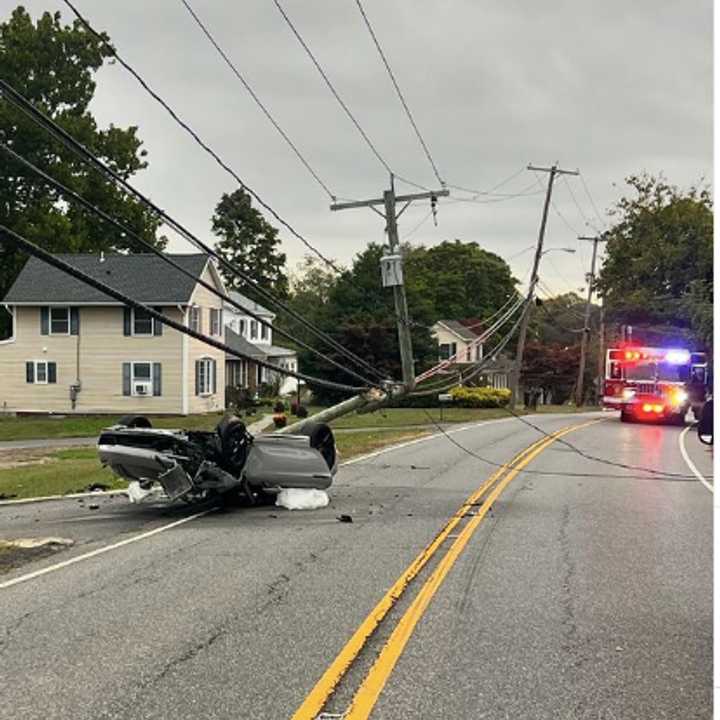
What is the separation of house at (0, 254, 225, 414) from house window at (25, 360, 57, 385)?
0.05m

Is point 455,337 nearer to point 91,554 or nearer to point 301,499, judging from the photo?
point 301,499

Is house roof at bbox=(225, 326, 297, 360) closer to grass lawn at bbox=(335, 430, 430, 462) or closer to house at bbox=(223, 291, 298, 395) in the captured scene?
house at bbox=(223, 291, 298, 395)

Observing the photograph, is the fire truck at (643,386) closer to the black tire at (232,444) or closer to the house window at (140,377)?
the house window at (140,377)

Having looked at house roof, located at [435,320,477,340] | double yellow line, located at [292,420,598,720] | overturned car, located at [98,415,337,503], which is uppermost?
house roof, located at [435,320,477,340]

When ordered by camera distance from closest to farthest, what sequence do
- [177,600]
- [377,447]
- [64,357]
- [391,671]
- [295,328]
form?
[391,671] → [177,600] → [377,447] → [64,357] → [295,328]

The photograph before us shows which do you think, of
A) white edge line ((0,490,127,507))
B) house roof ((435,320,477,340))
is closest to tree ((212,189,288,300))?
house roof ((435,320,477,340))

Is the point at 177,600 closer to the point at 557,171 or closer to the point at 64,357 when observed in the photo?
the point at 64,357

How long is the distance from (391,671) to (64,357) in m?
41.0

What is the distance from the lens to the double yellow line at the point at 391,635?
5.29 metres

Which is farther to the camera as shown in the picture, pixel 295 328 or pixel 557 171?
pixel 295 328

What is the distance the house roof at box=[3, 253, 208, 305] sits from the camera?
4334 centimetres

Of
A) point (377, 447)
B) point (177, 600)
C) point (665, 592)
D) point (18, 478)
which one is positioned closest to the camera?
point (177, 600)

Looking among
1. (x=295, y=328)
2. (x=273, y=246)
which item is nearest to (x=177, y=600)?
(x=295, y=328)

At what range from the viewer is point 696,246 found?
46938 millimetres
